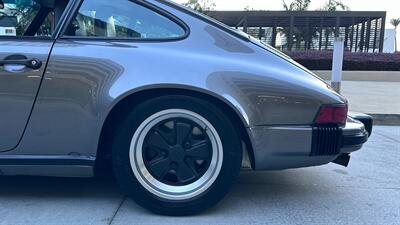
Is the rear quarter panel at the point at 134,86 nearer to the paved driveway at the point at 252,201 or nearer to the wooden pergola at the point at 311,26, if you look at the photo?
the paved driveway at the point at 252,201

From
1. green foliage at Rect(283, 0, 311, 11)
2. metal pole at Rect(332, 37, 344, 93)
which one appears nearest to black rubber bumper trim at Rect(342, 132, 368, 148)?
metal pole at Rect(332, 37, 344, 93)

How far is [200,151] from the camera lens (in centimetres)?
305

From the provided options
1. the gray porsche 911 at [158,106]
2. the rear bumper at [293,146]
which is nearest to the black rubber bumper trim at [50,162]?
the gray porsche 911 at [158,106]

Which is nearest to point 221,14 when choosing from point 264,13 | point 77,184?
point 264,13

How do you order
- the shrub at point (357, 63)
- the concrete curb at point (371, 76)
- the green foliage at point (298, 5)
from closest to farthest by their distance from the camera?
the concrete curb at point (371, 76) < the shrub at point (357, 63) < the green foliage at point (298, 5)

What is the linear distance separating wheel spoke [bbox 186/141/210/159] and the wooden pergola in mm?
21536

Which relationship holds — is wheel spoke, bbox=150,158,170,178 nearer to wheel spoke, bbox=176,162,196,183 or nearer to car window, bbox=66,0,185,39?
wheel spoke, bbox=176,162,196,183

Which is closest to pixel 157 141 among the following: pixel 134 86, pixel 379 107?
pixel 134 86

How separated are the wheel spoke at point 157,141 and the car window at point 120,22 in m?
0.63

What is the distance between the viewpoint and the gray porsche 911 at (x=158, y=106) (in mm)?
2947

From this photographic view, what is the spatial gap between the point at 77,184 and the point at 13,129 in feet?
2.87

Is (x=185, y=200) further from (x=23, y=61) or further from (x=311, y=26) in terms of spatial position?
(x=311, y=26)

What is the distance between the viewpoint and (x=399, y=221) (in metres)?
3.16

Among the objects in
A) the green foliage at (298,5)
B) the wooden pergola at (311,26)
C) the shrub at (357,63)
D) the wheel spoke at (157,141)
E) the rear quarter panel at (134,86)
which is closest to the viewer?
the rear quarter panel at (134,86)
